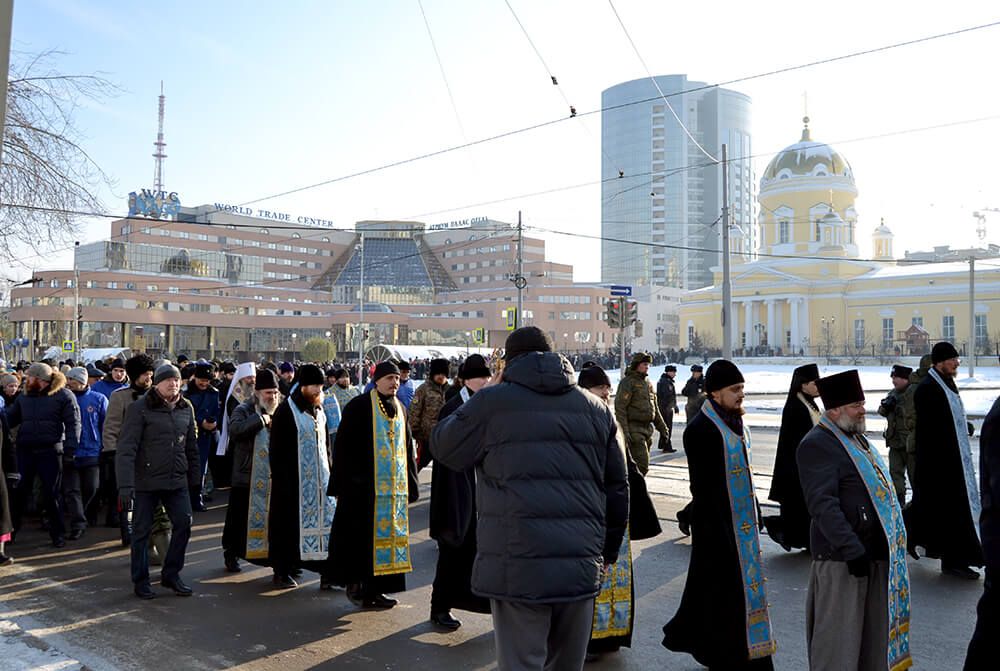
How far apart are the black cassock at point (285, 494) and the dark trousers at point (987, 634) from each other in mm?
5045

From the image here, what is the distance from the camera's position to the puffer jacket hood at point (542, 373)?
3.67 metres

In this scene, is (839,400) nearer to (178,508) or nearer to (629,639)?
(629,639)

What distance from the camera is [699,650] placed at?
521 centimetres

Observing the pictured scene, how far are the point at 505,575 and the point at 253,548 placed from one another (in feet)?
16.5

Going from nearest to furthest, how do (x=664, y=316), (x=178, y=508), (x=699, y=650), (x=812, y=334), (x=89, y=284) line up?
(x=699, y=650), (x=178, y=508), (x=812, y=334), (x=89, y=284), (x=664, y=316)

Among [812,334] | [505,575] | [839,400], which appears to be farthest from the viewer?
[812,334]

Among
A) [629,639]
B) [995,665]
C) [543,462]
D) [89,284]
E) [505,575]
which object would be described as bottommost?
[629,639]

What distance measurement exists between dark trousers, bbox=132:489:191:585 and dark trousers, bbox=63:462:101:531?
123 inches

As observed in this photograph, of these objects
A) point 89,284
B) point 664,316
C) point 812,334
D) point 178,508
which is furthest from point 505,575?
point 664,316

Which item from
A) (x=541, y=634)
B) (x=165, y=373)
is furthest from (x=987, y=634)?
(x=165, y=373)

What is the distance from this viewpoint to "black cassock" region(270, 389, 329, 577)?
7.48 metres

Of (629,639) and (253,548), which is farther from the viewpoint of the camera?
(253,548)

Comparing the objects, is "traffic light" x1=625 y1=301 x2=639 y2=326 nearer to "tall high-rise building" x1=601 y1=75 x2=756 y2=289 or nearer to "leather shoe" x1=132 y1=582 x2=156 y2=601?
"leather shoe" x1=132 y1=582 x2=156 y2=601

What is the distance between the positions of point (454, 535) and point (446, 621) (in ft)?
3.58
